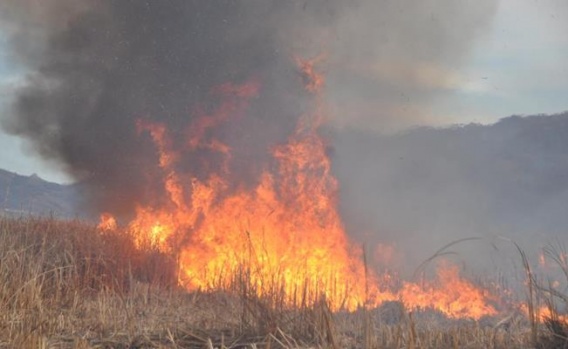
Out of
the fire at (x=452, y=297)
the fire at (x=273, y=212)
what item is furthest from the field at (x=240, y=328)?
the fire at (x=452, y=297)

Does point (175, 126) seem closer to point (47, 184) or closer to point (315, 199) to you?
point (315, 199)

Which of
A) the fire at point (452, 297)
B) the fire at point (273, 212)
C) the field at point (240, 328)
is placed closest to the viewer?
the field at point (240, 328)

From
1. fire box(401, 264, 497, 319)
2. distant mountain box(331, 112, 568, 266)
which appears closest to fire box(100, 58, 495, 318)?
fire box(401, 264, 497, 319)

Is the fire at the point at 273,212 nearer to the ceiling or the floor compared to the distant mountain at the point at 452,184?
nearer to the floor

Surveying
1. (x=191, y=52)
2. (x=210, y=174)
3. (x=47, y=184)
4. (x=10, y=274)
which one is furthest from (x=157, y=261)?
(x=47, y=184)

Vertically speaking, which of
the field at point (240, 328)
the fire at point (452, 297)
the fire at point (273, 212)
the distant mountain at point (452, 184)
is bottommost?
the field at point (240, 328)

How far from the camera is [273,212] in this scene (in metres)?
18.5

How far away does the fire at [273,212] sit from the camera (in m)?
18.7

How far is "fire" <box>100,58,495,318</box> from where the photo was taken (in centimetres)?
1866

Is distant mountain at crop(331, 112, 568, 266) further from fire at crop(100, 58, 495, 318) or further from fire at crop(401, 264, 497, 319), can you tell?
fire at crop(401, 264, 497, 319)

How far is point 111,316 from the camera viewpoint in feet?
24.3

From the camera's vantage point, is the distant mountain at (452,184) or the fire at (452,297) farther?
the distant mountain at (452,184)

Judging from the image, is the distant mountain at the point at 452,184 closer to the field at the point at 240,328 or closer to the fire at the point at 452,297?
the fire at the point at 452,297

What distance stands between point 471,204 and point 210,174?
2616 centimetres
